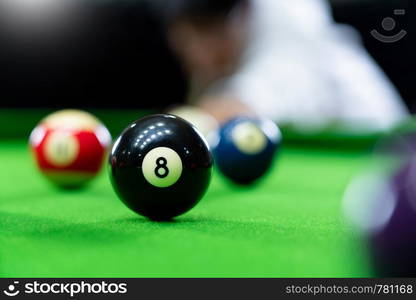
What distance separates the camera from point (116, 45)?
34.0 feet

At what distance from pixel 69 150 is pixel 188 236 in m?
1.32

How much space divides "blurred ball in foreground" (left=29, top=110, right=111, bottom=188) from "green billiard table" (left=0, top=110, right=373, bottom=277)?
8 cm

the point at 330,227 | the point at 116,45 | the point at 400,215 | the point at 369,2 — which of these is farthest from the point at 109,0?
the point at 400,215

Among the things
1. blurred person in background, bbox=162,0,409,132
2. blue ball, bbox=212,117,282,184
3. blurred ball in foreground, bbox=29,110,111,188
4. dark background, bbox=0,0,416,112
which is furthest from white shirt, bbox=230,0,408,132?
blurred ball in foreground, bbox=29,110,111,188

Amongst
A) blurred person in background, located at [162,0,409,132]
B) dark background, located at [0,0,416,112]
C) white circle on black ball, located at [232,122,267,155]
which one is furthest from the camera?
dark background, located at [0,0,416,112]

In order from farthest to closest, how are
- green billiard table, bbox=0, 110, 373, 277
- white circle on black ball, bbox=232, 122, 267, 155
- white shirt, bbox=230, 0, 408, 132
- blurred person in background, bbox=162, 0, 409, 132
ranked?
1. white shirt, bbox=230, 0, 408, 132
2. blurred person in background, bbox=162, 0, 409, 132
3. white circle on black ball, bbox=232, 122, 267, 155
4. green billiard table, bbox=0, 110, 373, 277

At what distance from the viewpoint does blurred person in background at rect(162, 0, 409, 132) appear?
6301 millimetres

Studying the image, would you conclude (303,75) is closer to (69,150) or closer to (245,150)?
(245,150)

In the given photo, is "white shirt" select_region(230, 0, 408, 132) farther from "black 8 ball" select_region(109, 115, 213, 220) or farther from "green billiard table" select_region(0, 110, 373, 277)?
"black 8 ball" select_region(109, 115, 213, 220)

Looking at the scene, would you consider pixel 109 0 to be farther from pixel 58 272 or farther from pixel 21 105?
pixel 58 272

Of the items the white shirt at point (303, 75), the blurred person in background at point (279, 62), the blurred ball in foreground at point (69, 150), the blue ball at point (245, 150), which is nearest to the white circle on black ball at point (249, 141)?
the blue ball at point (245, 150)

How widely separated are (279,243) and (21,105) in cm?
909

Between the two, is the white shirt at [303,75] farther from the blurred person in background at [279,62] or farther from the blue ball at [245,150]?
the blue ball at [245,150]

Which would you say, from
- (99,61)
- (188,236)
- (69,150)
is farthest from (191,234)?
(99,61)
